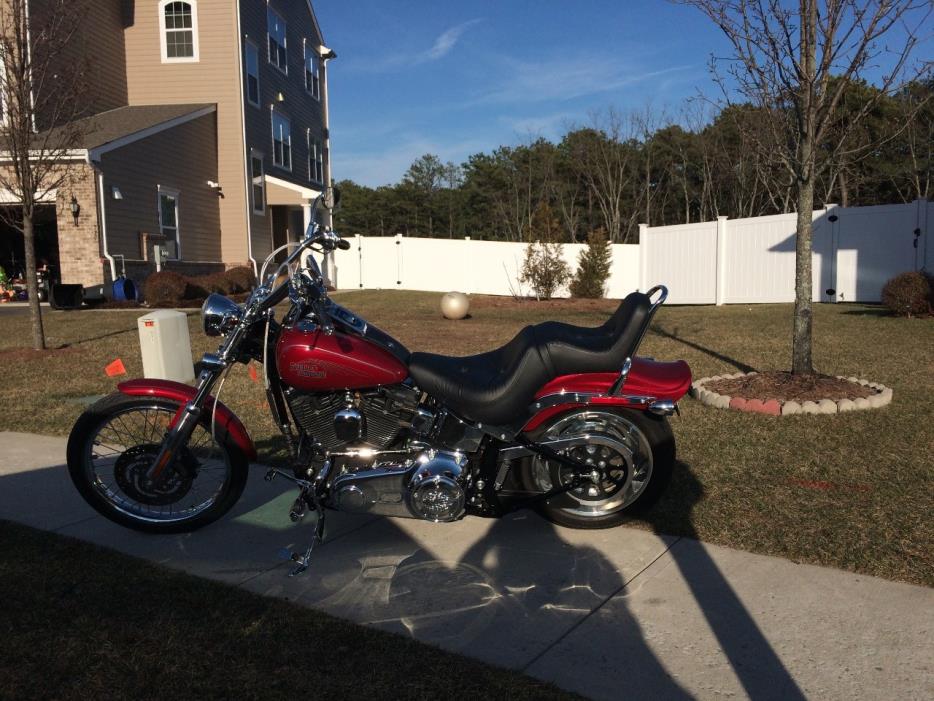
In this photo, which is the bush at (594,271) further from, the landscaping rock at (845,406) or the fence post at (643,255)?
the landscaping rock at (845,406)

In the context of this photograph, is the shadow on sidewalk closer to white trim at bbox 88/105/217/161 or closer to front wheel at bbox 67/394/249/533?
front wheel at bbox 67/394/249/533

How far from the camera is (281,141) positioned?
89.2 feet

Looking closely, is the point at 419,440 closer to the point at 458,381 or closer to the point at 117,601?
the point at 458,381

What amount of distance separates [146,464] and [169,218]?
18445 mm

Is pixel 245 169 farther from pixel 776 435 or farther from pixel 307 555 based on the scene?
pixel 307 555

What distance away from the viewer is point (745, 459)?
5125 mm

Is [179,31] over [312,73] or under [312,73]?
under

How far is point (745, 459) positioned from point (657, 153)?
38.4 meters

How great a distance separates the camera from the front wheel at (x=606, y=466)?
386cm

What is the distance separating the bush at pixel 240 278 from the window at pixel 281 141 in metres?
5.94

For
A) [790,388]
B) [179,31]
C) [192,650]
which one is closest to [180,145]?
[179,31]

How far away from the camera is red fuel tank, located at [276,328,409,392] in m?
3.56

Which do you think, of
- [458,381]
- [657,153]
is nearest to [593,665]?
[458,381]

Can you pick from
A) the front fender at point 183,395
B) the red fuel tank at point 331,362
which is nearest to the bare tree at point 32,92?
the front fender at point 183,395
